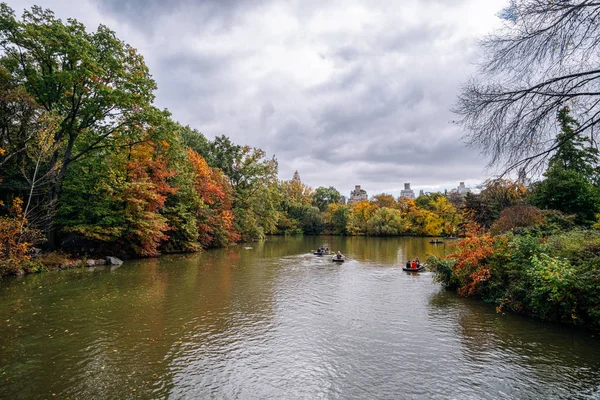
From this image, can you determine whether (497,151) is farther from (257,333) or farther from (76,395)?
(76,395)

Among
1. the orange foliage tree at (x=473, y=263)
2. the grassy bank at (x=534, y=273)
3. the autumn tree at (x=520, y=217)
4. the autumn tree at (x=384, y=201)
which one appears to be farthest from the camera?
the autumn tree at (x=384, y=201)

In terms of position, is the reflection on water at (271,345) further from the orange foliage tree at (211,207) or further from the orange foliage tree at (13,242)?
the orange foliage tree at (211,207)

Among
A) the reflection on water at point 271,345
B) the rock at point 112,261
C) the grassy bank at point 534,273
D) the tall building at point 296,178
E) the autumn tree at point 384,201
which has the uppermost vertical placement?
the tall building at point 296,178

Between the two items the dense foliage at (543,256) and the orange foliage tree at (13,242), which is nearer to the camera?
the dense foliage at (543,256)

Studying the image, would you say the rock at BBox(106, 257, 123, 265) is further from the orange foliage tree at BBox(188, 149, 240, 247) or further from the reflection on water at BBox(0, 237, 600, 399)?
the orange foliage tree at BBox(188, 149, 240, 247)

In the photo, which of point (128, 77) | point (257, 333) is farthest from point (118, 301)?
point (128, 77)

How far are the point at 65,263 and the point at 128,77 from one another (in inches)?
493

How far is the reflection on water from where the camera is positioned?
676cm

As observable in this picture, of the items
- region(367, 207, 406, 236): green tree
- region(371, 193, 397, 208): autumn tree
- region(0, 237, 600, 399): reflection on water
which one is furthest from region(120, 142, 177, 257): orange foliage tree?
region(371, 193, 397, 208): autumn tree

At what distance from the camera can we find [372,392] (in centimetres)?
668

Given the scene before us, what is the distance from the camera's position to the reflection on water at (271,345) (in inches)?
266

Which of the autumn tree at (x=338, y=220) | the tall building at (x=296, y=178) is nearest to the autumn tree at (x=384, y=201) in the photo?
the autumn tree at (x=338, y=220)

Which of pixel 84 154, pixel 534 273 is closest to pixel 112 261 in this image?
pixel 84 154

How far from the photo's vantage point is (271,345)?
8.98 metres
